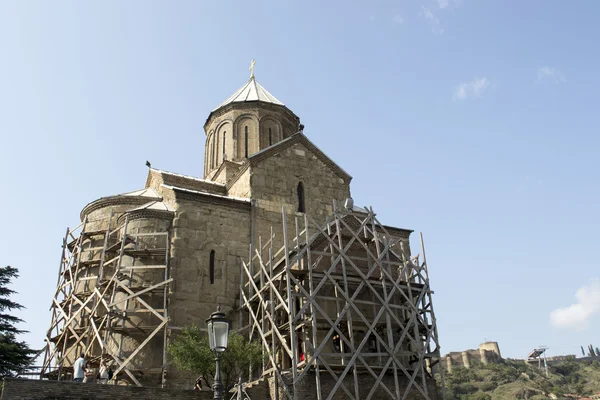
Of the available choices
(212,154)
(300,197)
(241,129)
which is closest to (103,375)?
(300,197)

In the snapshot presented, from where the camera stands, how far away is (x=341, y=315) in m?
11.4

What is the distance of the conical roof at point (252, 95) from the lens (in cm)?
2035

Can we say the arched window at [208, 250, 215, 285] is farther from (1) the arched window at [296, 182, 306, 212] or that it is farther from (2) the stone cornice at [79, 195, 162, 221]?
(1) the arched window at [296, 182, 306, 212]

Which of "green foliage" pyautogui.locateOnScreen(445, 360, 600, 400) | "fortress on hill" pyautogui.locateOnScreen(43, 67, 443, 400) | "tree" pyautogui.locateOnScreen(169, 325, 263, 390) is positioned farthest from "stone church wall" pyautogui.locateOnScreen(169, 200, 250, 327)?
"green foliage" pyautogui.locateOnScreen(445, 360, 600, 400)

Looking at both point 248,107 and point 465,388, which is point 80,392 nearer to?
point 248,107

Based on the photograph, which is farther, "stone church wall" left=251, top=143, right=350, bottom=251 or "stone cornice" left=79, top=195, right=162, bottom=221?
"stone church wall" left=251, top=143, right=350, bottom=251

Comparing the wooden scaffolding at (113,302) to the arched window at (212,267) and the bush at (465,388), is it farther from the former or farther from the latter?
the bush at (465,388)

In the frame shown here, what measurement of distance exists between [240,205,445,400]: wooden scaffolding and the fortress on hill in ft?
0.13

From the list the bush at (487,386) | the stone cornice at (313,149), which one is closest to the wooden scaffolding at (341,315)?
the stone cornice at (313,149)

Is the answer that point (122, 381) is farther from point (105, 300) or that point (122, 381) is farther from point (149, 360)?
point (105, 300)

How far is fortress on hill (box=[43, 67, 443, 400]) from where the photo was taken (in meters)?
11.5

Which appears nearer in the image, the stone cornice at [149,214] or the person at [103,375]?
the person at [103,375]

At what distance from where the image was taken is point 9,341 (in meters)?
17.8

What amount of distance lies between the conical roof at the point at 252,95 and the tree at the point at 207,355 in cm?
1143
